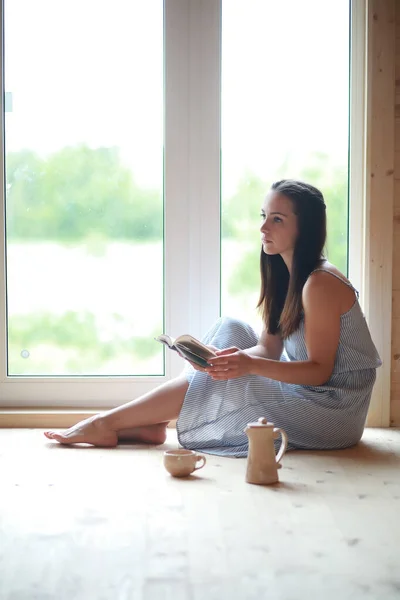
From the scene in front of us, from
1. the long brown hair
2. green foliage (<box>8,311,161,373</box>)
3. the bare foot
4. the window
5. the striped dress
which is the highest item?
the window

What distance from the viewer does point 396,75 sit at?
10.1 feet

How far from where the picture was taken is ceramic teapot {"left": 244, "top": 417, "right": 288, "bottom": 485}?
2.19 m

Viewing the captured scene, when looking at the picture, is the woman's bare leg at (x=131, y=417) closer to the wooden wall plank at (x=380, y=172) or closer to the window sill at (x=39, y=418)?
the window sill at (x=39, y=418)

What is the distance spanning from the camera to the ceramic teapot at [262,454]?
219cm

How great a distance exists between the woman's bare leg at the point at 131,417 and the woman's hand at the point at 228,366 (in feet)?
0.75

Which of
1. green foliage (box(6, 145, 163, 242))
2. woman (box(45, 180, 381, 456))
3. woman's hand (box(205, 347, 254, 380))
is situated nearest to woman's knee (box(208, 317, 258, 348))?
woman (box(45, 180, 381, 456))

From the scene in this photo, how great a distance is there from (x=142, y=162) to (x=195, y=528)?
1764mm

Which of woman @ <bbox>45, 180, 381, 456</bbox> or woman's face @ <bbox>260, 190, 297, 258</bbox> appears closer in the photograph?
woman @ <bbox>45, 180, 381, 456</bbox>

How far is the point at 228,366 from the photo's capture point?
2.47 metres

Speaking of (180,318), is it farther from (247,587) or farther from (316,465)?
(247,587)

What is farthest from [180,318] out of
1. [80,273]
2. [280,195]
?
[280,195]

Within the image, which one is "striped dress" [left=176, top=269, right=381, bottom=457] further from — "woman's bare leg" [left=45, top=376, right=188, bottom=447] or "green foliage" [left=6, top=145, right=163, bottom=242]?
"green foliage" [left=6, top=145, right=163, bottom=242]

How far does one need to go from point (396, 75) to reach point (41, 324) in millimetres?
1645

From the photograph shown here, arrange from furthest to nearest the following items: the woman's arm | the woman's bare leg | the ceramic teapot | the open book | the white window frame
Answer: the white window frame < the woman's bare leg < the woman's arm < the open book < the ceramic teapot
